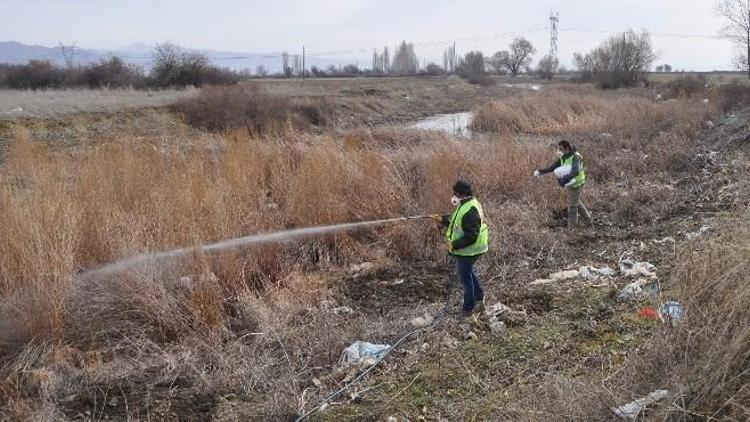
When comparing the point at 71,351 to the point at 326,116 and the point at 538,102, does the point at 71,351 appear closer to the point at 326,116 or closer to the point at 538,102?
the point at 326,116

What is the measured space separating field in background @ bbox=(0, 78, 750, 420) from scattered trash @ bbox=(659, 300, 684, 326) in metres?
0.10

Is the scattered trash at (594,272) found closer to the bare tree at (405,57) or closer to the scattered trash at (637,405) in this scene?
the scattered trash at (637,405)

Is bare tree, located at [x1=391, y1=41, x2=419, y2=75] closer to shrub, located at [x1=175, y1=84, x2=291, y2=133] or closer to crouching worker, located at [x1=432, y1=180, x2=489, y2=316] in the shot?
shrub, located at [x1=175, y1=84, x2=291, y2=133]

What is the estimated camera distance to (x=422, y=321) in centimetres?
586

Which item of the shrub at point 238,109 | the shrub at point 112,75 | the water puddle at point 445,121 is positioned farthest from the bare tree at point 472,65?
the shrub at point 238,109

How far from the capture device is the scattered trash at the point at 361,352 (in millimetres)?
4973

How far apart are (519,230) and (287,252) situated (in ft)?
11.0

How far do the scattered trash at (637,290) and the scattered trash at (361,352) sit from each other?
91.4 inches

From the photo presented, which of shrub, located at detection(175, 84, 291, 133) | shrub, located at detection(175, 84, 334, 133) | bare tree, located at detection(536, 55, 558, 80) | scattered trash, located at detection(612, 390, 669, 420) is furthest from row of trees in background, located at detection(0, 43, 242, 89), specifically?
bare tree, located at detection(536, 55, 558, 80)

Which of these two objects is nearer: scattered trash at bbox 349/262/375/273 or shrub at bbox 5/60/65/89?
scattered trash at bbox 349/262/375/273

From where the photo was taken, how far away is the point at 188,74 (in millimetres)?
39000

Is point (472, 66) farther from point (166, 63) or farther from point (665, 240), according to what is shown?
point (665, 240)

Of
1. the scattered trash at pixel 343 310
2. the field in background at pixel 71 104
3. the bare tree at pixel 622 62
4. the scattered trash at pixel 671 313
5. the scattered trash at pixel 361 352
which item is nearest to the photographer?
the scattered trash at pixel 671 313

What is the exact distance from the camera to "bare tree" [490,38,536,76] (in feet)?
338
